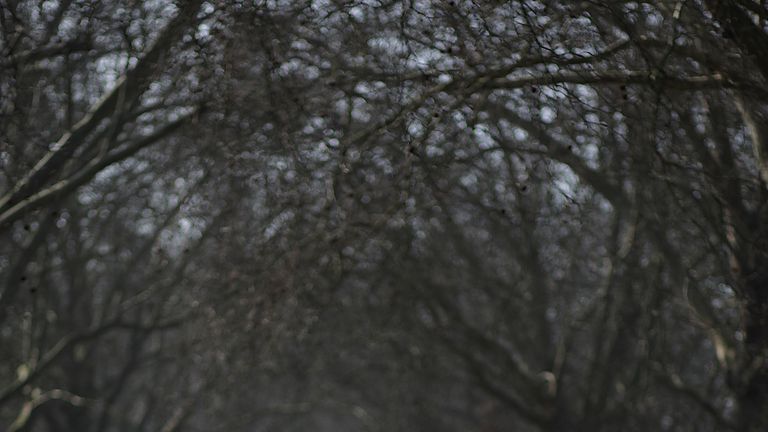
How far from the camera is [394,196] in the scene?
908 centimetres

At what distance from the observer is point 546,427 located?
546 inches

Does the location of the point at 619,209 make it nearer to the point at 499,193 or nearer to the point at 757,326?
the point at 499,193

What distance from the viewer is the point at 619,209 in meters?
12.1

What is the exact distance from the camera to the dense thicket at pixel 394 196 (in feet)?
22.8

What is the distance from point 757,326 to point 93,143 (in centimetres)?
631

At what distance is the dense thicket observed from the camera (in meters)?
6.96

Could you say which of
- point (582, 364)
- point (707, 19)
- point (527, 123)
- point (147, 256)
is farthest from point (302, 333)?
point (582, 364)

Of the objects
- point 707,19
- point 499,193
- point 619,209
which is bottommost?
point 499,193

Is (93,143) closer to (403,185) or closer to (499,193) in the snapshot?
(403,185)

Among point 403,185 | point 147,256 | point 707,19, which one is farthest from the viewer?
point 147,256

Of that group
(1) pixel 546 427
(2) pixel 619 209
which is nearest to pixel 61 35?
(2) pixel 619 209

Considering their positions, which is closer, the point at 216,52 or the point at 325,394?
the point at 216,52

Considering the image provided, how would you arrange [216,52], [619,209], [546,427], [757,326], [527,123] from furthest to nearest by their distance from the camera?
[546,427], [619,209], [527,123], [757,326], [216,52]

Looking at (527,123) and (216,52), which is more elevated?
(216,52)
